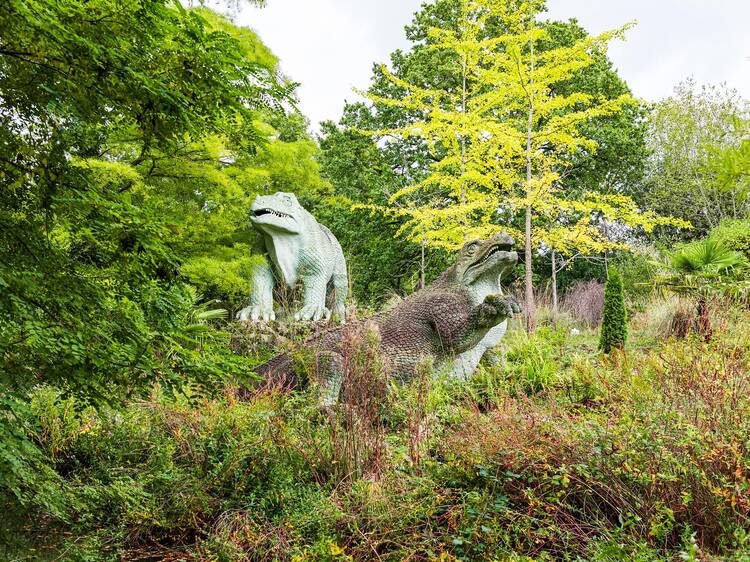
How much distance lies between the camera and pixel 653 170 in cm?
1984

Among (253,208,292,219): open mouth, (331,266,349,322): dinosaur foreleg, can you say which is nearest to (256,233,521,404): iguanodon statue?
(253,208,292,219): open mouth

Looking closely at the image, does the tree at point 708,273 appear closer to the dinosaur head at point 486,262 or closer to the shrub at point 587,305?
the shrub at point 587,305

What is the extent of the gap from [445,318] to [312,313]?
113 inches

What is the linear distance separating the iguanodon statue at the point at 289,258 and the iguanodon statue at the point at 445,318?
2307 mm

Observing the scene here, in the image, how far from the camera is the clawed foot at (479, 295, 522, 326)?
4.62 meters

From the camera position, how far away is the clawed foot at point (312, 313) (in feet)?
23.4

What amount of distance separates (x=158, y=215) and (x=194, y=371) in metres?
0.61

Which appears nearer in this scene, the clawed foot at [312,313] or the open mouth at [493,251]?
the open mouth at [493,251]

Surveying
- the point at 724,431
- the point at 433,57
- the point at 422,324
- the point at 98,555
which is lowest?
the point at 98,555

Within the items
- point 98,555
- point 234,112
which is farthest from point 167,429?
point 234,112

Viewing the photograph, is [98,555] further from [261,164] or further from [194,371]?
[261,164]

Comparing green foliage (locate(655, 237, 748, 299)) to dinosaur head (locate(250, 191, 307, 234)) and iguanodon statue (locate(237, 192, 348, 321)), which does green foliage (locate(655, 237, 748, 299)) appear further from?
dinosaur head (locate(250, 191, 307, 234))

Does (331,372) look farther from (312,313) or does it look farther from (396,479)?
(312,313)

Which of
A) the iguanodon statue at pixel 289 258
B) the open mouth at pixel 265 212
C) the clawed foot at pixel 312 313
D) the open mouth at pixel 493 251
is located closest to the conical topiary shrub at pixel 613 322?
the open mouth at pixel 493 251
